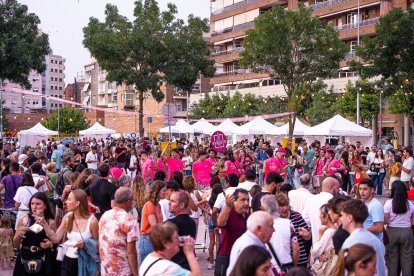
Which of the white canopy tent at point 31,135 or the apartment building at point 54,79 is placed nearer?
the white canopy tent at point 31,135

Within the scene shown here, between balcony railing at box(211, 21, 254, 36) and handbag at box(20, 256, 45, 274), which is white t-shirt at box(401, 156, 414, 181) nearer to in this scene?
handbag at box(20, 256, 45, 274)

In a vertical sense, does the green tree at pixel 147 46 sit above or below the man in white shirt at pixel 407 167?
above

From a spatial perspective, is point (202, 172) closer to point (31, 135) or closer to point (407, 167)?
point (407, 167)

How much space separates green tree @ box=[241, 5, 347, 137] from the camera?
35750 millimetres

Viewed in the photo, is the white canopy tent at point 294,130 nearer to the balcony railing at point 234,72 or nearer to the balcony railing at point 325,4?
the balcony railing at point 325,4

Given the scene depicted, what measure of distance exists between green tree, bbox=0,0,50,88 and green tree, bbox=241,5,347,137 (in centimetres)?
1364

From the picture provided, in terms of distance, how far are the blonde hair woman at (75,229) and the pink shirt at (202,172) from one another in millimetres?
9505

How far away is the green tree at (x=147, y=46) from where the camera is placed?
36.2 metres

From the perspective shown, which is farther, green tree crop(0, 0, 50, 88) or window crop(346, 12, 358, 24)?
window crop(346, 12, 358, 24)

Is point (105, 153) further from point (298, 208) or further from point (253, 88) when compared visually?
point (253, 88)

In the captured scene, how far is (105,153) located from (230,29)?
4902 cm

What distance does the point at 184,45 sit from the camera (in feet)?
121

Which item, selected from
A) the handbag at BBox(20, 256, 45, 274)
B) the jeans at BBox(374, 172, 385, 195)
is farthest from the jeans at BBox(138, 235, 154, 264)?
the jeans at BBox(374, 172, 385, 195)

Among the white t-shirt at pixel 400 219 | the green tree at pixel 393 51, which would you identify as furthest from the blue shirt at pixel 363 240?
the green tree at pixel 393 51
